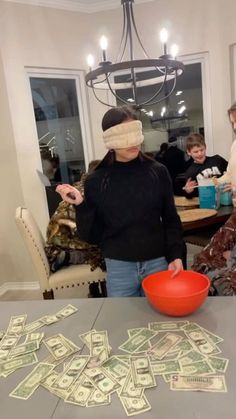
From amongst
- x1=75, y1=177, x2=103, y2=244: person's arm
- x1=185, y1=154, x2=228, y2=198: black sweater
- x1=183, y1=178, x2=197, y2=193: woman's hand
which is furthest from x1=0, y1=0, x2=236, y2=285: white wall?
x1=75, y1=177, x2=103, y2=244: person's arm

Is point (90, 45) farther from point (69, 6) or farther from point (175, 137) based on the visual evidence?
point (175, 137)

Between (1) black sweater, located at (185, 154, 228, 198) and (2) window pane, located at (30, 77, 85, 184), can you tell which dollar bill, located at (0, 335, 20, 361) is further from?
(2) window pane, located at (30, 77, 85, 184)

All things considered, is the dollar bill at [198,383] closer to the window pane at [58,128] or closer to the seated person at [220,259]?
the seated person at [220,259]

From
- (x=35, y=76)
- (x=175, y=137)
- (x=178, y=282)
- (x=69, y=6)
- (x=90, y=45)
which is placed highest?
(x=69, y=6)

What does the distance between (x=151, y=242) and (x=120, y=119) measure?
56 cm

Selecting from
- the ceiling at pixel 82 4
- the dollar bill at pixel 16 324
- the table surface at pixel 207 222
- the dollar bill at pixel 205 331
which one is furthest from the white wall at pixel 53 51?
the dollar bill at pixel 205 331

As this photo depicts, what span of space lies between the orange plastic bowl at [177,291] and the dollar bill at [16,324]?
478 millimetres

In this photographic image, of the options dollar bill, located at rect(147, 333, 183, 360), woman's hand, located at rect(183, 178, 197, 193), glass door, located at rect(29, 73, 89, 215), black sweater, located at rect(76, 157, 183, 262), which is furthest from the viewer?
glass door, located at rect(29, 73, 89, 215)

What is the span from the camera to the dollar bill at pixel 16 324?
47.9 inches

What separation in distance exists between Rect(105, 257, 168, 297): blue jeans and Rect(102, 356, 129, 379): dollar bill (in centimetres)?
54

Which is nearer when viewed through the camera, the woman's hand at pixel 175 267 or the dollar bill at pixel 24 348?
the dollar bill at pixel 24 348

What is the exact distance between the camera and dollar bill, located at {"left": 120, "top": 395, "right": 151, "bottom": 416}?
803mm

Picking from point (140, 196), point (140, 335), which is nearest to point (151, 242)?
point (140, 196)

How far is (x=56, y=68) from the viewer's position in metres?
3.41
